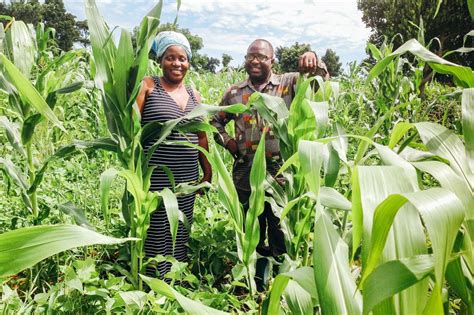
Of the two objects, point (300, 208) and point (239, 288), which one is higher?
point (300, 208)

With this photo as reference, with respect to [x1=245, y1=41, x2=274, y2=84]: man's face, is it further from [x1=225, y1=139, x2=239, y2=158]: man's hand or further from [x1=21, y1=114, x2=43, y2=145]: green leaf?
[x1=21, y1=114, x2=43, y2=145]: green leaf

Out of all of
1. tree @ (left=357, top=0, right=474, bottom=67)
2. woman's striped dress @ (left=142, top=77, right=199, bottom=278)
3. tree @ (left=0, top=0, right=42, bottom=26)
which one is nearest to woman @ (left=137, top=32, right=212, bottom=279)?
woman's striped dress @ (left=142, top=77, right=199, bottom=278)

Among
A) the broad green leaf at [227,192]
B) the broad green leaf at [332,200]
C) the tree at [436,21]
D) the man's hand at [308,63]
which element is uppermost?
the tree at [436,21]

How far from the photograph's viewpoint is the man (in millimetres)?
2035

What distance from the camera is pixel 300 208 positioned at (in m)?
1.70

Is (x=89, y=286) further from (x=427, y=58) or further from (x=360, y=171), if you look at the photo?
(x=427, y=58)

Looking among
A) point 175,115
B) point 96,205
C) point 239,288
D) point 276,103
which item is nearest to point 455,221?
point 276,103

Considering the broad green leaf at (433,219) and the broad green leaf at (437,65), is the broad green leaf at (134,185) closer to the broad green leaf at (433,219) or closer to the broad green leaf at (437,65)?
the broad green leaf at (437,65)

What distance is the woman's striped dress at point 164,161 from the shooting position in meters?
1.85

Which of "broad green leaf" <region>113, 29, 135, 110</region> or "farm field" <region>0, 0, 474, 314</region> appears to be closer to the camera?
"farm field" <region>0, 0, 474, 314</region>

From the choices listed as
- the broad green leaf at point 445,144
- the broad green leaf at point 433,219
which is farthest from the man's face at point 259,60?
the broad green leaf at point 433,219

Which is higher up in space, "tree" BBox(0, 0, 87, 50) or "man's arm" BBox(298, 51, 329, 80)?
"tree" BBox(0, 0, 87, 50)

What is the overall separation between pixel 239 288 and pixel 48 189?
1.45m

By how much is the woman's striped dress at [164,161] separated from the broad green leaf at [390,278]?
1444mm
